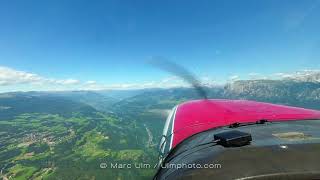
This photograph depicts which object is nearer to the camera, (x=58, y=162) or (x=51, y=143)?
(x=58, y=162)

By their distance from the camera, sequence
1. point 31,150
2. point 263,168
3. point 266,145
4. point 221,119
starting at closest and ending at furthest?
1. point 263,168
2. point 266,145
3. point 221,119
4. point 31,150

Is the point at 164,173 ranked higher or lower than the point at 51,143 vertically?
higher

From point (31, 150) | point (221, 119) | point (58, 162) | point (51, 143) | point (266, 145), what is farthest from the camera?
point (51, 143)

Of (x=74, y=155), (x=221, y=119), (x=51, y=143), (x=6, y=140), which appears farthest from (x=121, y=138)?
(x=221, y=119)

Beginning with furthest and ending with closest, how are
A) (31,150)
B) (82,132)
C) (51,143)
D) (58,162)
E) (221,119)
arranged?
(82,132) → (51,143) → (31,150) → (58,162) → (221,119)

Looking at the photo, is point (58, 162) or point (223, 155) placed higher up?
point (223, 155)

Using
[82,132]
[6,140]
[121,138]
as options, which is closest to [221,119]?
[121,138]

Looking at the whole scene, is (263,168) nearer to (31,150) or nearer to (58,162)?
(58,162)

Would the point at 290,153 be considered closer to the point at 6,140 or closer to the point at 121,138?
the point at 121,138

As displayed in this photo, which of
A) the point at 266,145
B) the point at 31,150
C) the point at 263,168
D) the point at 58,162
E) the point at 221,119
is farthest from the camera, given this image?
the point at 31,150
